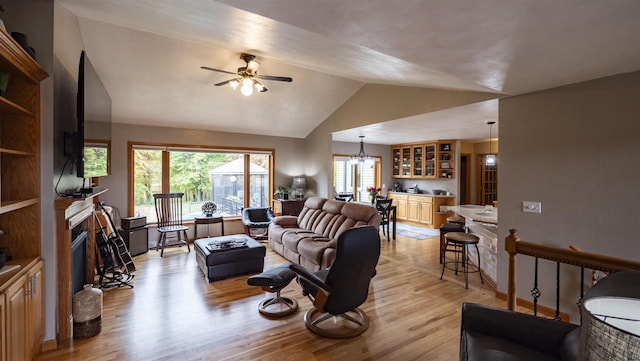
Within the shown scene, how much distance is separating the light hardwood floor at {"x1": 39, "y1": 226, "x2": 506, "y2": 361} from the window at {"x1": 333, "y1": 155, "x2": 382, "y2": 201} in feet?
14.7

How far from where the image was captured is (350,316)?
2.95 meters

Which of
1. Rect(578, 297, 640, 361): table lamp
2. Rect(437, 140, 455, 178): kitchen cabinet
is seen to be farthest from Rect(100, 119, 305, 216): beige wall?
Rect(578, 297, 640, 361): table lamp

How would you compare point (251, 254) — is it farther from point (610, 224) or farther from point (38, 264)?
point (610, 224)

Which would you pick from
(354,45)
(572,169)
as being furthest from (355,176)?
(354,45)

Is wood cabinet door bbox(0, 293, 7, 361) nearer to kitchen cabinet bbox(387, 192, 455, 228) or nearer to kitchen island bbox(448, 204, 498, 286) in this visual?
kitchen island bbox(448, 204, 498, 286)

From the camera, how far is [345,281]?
2480 mm

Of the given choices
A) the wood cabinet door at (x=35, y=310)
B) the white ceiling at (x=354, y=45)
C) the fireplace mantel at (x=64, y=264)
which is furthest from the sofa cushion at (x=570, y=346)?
the fireplace mantel at (x=64, y=264)

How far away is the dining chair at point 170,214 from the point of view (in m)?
5.32

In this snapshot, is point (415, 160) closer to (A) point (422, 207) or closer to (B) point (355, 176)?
(A) point (422, 207)

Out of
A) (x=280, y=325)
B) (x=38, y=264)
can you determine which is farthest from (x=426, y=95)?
(x=38, y=264)

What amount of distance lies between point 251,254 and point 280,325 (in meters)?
1.50

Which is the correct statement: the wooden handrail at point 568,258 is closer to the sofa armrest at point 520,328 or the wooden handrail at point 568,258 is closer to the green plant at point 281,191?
the sofa armrest at point 520,328

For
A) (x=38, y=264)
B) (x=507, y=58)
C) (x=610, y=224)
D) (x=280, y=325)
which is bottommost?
(x=280, y=325)

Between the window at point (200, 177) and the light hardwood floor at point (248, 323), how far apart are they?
2.14 meters
